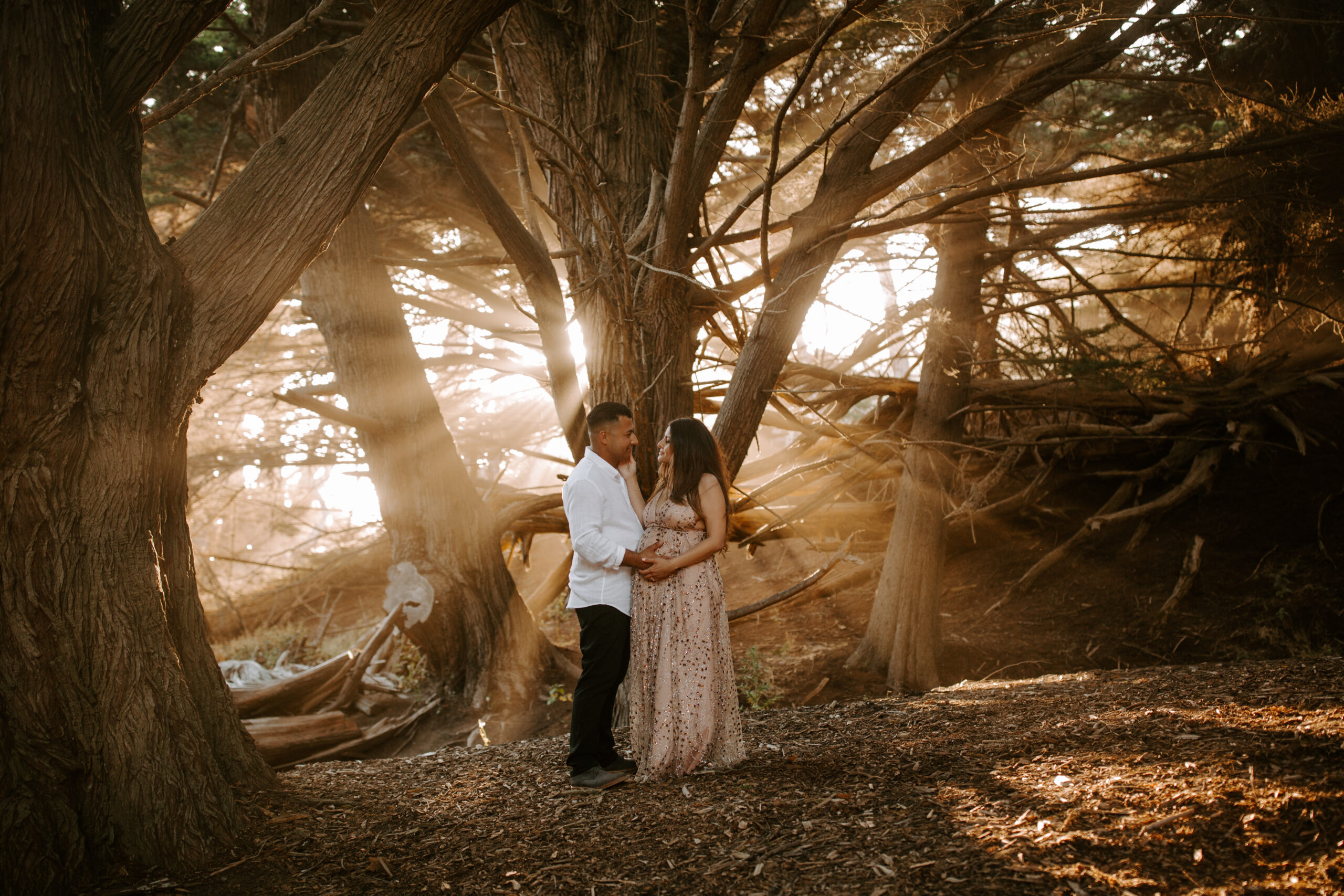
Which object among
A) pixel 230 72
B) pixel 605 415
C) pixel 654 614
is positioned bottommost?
pixel 654 614

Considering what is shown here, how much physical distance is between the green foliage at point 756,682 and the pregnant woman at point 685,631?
3.06 m

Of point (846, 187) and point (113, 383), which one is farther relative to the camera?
point (846, 187)

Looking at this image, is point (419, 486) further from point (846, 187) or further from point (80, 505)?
point (846, 187)

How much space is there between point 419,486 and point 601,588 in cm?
360

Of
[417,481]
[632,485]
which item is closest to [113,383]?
[632,485]

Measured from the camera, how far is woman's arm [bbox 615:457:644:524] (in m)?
3.85

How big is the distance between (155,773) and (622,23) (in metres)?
4.69

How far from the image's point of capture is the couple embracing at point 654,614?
3531 millimetres

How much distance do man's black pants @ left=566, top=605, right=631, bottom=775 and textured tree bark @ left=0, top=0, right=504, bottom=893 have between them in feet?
4.43

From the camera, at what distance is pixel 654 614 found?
11.9 ft

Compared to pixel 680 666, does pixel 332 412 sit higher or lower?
higher

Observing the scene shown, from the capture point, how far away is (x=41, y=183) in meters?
2.62

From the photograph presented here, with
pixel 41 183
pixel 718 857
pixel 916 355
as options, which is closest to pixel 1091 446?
pixel 916 355

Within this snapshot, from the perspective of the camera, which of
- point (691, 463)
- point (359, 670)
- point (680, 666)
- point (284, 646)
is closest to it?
point (680, 666)
